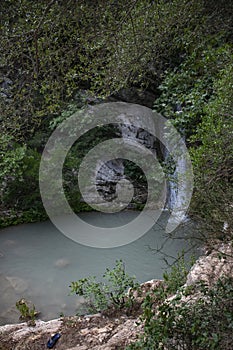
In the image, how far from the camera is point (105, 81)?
3.86 meters

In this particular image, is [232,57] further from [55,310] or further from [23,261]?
[23,261]

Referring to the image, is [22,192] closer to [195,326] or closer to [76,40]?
[76,40]

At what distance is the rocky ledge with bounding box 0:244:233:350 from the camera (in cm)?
284

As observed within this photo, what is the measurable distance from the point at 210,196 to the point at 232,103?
1019 millimetres

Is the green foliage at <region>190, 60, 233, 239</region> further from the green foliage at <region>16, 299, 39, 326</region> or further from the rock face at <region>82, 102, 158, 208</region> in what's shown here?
the rock face at <region>82, 102, 158, 208</region>

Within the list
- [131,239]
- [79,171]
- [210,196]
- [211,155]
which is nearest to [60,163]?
[79,171]

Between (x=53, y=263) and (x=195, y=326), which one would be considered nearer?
(x=195, y=326)

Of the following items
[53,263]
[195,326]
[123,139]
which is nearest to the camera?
[195,326]

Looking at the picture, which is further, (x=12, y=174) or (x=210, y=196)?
(x=12, y=174)

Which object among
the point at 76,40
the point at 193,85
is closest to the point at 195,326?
the point at 76,40

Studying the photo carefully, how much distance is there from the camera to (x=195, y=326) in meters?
2.00

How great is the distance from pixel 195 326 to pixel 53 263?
4280mm

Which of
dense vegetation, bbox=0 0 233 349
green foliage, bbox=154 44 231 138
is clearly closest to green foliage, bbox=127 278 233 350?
dense vegetation, bbox=0 0 233 349

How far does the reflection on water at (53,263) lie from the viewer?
5008mm
